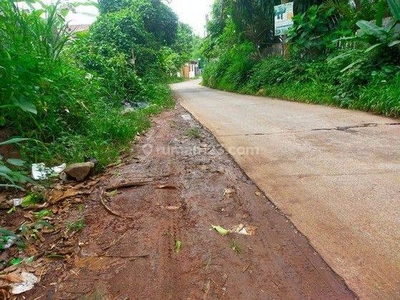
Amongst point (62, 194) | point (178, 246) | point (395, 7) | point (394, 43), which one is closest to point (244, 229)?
point (178, 246)

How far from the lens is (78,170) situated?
2.24 meters

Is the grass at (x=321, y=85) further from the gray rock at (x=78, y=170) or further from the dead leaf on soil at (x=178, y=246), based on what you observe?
the gray rock at (x=78, y=170)

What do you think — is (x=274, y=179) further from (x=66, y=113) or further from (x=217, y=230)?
(x=66, y=113)

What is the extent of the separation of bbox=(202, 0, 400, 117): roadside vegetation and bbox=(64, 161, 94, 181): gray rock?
4.11 meters

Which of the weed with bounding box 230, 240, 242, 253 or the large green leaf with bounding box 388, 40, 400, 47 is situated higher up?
the large green leaf with bounding box 388, 40, 400, 47

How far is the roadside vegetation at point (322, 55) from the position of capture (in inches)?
194

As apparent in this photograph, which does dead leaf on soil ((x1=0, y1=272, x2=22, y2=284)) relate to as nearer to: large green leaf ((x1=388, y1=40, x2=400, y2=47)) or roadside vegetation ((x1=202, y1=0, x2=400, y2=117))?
roadside vegetation ((x1=202, y1=0, x2=400, y2=117))

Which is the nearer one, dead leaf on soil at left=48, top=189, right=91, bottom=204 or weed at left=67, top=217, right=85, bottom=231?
weed at left=67, top=217, right=85, bottom=231

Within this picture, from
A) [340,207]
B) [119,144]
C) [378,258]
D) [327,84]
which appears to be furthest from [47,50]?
[327,84]

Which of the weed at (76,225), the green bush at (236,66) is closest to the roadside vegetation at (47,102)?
the weed at (76,225)

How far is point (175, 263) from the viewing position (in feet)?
4.29

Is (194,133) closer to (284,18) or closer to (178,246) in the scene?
(178,246)

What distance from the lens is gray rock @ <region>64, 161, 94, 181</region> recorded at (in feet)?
7.34

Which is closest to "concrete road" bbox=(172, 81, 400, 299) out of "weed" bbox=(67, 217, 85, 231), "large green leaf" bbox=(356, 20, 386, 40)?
"weed" bbox=(67, 217, 85, 231)
